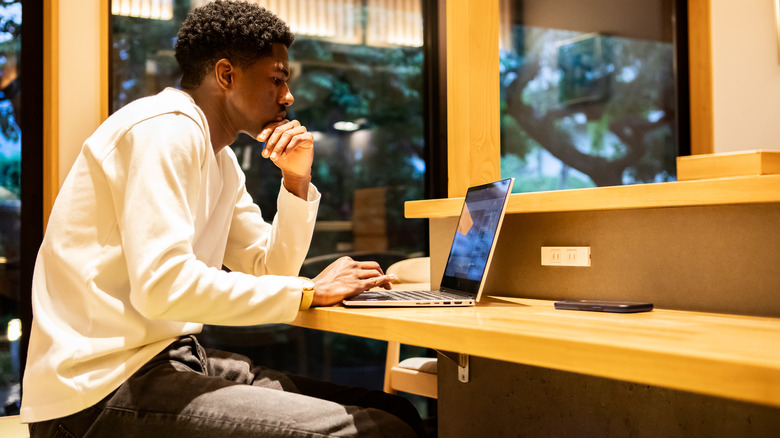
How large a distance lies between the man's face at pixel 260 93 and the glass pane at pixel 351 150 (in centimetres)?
173

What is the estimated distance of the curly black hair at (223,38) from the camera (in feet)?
5.01

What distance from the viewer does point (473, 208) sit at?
62.1 inches

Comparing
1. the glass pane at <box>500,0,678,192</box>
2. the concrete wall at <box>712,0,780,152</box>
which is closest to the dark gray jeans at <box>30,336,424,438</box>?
the glass pane at <box>500,0,678,192</box>

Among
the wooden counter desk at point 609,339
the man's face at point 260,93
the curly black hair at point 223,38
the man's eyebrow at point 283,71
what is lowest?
the wooden counter desk at point 609,339

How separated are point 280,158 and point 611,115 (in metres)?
2.84

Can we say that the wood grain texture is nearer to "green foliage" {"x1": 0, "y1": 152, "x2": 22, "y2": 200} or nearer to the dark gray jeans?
the dark gray jeans

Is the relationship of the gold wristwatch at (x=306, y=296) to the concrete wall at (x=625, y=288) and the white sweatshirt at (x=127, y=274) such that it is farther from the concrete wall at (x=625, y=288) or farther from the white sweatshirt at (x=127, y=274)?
the concrete wall at (x=625, y=288)

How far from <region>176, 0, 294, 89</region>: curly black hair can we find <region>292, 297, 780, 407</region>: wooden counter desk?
0.63m

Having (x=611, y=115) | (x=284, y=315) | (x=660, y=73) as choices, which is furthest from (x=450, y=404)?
(x=660, y=73)

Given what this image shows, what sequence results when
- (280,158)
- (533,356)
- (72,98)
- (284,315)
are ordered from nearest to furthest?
(533,356) < (284,315) < (280,158) < (72,98)

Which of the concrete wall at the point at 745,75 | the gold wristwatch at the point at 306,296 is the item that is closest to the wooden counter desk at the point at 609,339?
the gold wristwatch at the point at 306,296

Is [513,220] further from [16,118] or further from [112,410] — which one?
[16,118]

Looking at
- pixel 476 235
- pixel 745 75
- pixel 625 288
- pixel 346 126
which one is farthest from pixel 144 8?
pixel 745 75

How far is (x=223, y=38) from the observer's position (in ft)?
5.01
